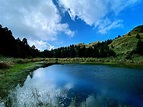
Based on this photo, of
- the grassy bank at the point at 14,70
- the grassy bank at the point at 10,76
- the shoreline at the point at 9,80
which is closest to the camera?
the shoreline at the point at 9,80

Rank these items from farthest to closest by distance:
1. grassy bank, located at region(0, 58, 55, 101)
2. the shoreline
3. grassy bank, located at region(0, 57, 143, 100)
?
grassy bank, located at region(0, 57, 143, 100) < grassy bank, located at region(0, 58, 55, 101) < the shoreline

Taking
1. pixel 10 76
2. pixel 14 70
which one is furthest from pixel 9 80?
pixel 14 70

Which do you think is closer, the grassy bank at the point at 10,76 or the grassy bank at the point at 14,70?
the grassy bank at the point at 10,76

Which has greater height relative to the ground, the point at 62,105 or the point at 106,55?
the point at 106,55

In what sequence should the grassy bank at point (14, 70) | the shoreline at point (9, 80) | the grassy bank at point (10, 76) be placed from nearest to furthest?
the shoreline at point (9, 80) → the grassy bank at point (10, 76) → the grassy bank at point (14, 70)

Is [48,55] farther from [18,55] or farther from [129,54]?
[129,54]

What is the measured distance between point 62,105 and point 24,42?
423 feet

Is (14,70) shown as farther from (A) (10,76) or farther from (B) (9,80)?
(B) (9,80)

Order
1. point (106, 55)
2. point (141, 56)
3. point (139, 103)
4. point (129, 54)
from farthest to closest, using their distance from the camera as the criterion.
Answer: point (106, 55)
point (129, 54)
point (141, 56)
point (139, 103)

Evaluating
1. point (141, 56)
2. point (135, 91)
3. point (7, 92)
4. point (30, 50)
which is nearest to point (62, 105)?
point (7, 92)

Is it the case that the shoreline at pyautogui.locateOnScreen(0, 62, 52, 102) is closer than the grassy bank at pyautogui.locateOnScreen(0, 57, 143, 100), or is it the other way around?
the shoreline at pyautogui.locateOnScreen(0, 62, 52, 102)

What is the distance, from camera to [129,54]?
11881 centimetres

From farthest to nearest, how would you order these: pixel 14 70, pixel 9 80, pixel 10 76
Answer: pixel 14 70
pixel 10 76
pixel 9 80

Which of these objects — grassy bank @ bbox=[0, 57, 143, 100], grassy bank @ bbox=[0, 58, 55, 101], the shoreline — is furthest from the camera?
grassy bank @ bbox=[0, 57, 143, 100]
